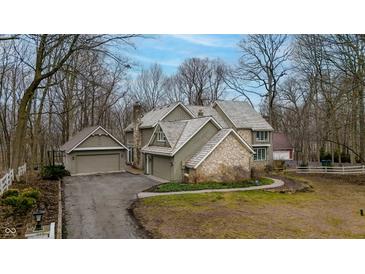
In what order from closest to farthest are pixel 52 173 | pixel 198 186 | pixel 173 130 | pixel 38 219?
1. pixel 38 219
2. pixel 198 186
3. pixel 173 130
4. pixel 52 173

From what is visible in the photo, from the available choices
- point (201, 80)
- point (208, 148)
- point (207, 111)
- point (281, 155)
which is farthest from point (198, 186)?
point (281, 155)

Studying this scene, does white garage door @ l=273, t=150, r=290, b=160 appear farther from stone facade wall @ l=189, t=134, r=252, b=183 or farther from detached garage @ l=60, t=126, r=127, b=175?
detached garage @ l=60, t=126, r=127, b=175

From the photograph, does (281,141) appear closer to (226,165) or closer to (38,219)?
(226,165)

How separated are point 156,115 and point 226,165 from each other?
6019 mm

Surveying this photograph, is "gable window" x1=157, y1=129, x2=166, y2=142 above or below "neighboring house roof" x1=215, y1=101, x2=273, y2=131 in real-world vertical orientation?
below

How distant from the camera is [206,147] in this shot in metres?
11.5

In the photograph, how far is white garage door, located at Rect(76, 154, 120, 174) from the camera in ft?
46.6

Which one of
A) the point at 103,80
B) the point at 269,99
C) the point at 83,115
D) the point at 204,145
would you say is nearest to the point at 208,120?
the point at 204,145

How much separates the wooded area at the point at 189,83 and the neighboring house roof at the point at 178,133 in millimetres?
1339

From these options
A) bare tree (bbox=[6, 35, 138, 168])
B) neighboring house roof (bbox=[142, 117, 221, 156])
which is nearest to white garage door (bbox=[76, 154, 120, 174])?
neighboring house roof (bbox=[142, 117, 221, 156])

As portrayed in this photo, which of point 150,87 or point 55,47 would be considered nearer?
point 55,47

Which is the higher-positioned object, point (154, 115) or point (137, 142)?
point (154, 115)

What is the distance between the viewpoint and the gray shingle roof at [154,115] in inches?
596

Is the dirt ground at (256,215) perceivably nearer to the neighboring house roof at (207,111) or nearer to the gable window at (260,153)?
the gable window at (260,153)
